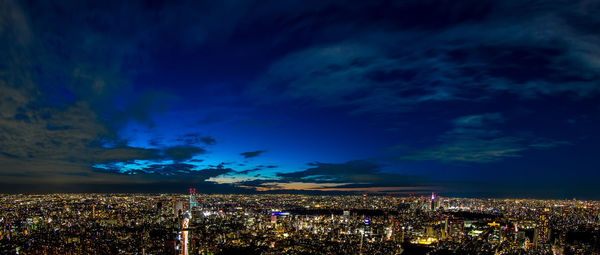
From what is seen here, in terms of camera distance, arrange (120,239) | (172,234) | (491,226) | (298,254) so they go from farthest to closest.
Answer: (491,226), (172,234), (120,239), (298,254)

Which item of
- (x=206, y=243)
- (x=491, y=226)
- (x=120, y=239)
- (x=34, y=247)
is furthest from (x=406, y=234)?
(x=34, y=247)

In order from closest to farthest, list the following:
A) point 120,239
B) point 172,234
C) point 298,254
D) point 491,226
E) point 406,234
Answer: point 298,254
point 120,239
point 172,234
point 406,234
point 491,226

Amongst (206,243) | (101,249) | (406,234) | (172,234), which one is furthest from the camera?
(406,234)

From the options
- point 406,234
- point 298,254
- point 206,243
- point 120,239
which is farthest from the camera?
point 406,234

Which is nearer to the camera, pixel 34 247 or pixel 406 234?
pixel 34 247

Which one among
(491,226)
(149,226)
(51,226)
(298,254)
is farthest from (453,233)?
(51,226)

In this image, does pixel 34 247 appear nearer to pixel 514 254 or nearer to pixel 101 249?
pixel 101 249

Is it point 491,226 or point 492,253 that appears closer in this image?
point 492,253

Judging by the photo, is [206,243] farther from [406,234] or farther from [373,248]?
[406,234]
